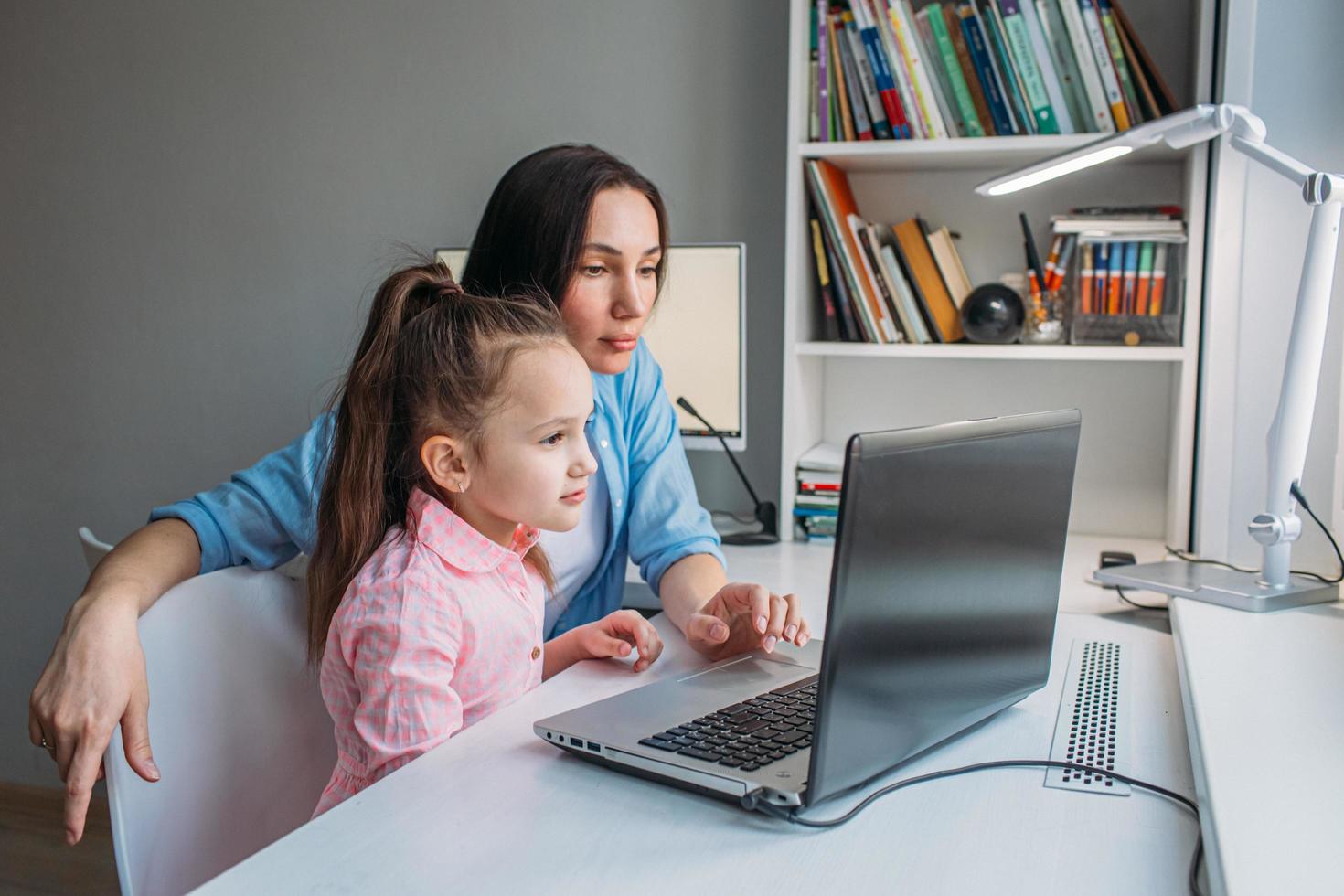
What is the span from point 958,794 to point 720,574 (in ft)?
1.95

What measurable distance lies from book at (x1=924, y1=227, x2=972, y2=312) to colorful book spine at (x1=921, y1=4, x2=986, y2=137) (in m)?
0.19

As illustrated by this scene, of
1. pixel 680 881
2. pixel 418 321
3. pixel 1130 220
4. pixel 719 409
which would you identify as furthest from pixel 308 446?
pixel 1130 220

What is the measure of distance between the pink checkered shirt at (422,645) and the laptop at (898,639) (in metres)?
0.12

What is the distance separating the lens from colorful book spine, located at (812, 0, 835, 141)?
75.2 inches

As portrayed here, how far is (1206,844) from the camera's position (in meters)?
0.71

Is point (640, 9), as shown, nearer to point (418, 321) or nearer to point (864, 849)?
point (418, 321)

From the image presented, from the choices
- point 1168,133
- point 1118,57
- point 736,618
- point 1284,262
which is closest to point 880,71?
point 1118,57

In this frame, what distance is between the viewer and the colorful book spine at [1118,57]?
176 centimetres

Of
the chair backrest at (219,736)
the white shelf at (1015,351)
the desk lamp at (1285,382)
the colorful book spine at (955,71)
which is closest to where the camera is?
the chair backrest at (219,736)

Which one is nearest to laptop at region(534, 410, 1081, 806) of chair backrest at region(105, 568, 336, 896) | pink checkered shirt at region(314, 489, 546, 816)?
pink checkered shirt at region(314, 489, 546, 816)

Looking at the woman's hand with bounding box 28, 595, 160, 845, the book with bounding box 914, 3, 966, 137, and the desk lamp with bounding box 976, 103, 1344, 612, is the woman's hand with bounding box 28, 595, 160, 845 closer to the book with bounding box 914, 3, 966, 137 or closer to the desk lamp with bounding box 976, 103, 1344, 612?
the desk lamp with bounding box 976, 103, 1344, 612

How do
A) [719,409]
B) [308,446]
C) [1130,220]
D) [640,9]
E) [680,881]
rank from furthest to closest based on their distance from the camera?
[640,9]
[719,409]
[1130,220]
[308,446]
[680,881]

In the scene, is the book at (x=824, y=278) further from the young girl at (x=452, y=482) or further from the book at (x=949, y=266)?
the young girl at (x=452, y=482)

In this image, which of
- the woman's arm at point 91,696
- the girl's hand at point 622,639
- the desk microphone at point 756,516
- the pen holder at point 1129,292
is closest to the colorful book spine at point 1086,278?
the pen holder at point 1129,292
